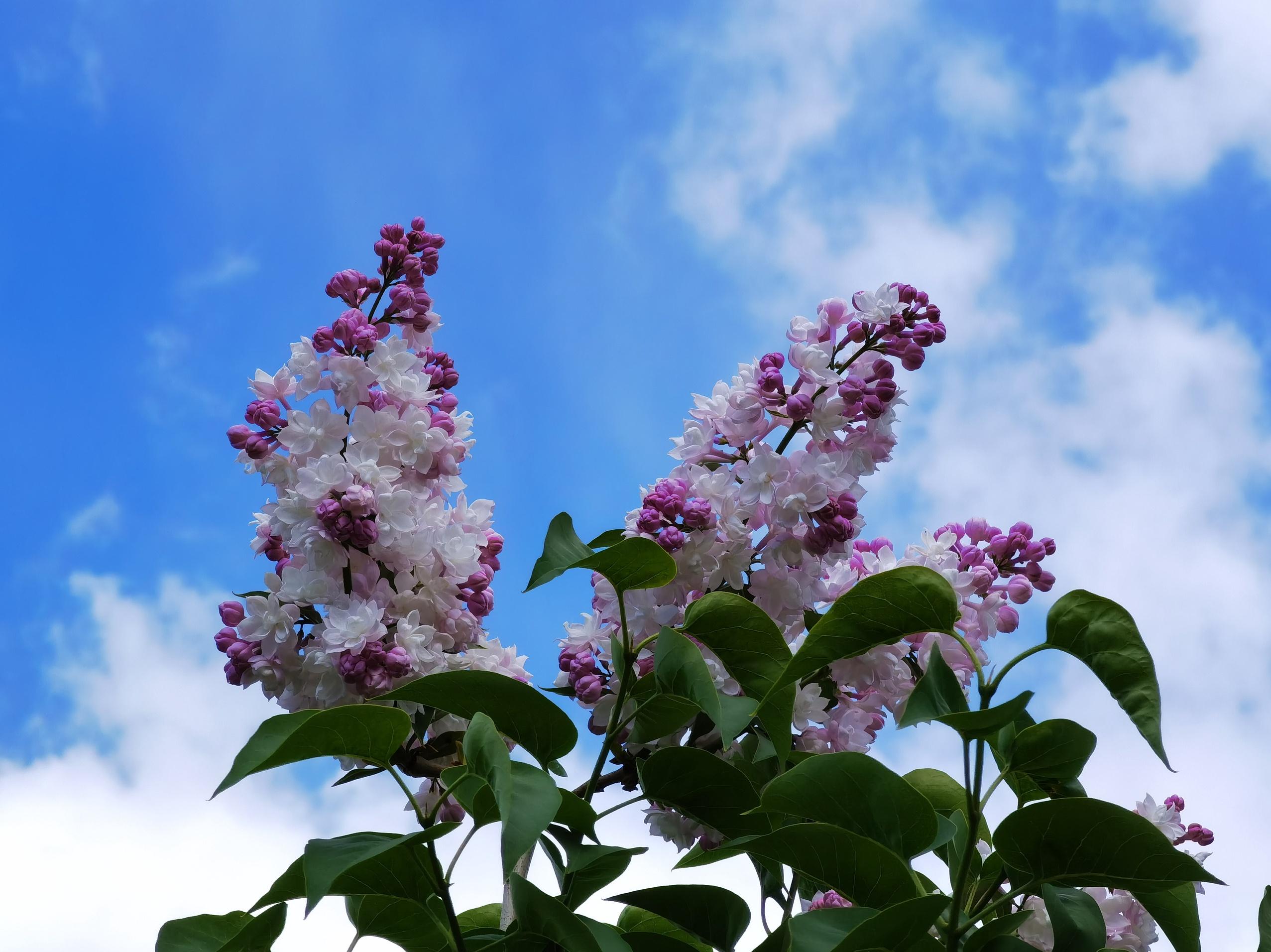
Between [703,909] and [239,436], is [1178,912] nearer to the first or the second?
[703,909]

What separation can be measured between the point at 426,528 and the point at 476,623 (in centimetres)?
13

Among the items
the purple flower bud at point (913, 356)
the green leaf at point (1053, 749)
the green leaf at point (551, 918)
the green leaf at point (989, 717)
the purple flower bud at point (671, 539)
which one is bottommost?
the green leaf at point (551, 918)

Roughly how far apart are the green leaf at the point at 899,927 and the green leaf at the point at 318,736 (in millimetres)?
376

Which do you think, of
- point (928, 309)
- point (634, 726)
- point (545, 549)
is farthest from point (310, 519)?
point (928, 309)

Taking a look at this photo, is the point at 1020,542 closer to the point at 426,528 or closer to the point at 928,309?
the point at 928,309

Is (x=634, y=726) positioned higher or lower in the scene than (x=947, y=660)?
lower

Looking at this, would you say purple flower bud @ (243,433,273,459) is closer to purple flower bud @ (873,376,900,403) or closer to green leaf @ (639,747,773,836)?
green leaf @ (639,747,773,836)

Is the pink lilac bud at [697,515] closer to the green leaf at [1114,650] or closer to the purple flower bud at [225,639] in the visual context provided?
the green leaf at [1114,650]

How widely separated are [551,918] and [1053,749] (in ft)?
1.41

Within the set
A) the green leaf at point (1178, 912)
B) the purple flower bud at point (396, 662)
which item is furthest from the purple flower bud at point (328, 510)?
the green leaf at point (1178, 912)

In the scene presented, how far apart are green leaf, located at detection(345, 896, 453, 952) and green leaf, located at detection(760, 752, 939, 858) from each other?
339 mm

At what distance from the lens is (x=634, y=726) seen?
3.74 feet

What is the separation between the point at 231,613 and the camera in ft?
4.25

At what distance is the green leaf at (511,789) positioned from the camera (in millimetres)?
798
